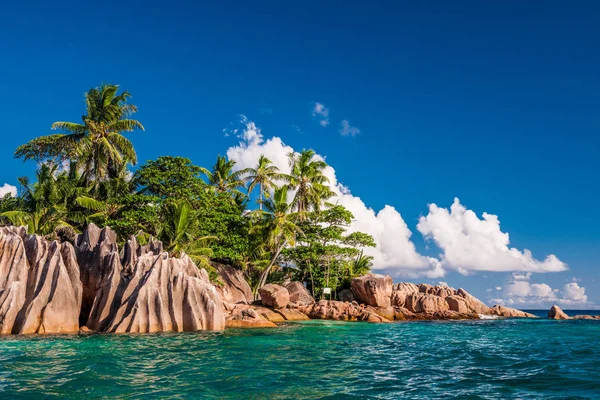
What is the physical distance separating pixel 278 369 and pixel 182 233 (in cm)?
2185

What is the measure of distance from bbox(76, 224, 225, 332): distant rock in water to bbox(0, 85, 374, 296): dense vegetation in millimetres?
7780

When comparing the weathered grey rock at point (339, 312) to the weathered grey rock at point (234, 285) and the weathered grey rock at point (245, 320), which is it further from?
the weathered grey rock at point (245, 320)

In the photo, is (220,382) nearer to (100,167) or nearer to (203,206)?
(203,206)

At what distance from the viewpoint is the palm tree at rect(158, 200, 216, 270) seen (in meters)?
32.9

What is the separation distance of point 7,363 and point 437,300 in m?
42.1

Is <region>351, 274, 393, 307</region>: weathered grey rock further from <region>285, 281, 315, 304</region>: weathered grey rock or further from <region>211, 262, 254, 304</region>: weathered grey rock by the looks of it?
<region>211, 262, 254, 304</region>: weathered grey rock

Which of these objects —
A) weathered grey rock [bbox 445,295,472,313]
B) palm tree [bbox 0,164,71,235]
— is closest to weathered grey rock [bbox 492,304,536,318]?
weathered grey rock [bbox 445,295,472,313]

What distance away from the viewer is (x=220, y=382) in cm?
1093

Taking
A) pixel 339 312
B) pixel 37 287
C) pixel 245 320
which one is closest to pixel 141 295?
pixel 37 287

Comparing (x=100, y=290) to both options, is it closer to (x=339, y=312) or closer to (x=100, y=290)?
(x=100, y=290)

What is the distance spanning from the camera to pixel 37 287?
21.0 m

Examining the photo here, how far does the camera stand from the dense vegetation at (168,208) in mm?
33000

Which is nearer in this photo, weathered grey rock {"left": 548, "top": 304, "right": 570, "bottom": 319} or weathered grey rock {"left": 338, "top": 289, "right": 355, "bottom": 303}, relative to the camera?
weathered grey rock {"left": 338, "top": 289, "right": 355, "bottom": 303}

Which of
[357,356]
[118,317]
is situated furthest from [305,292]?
[357,356]
